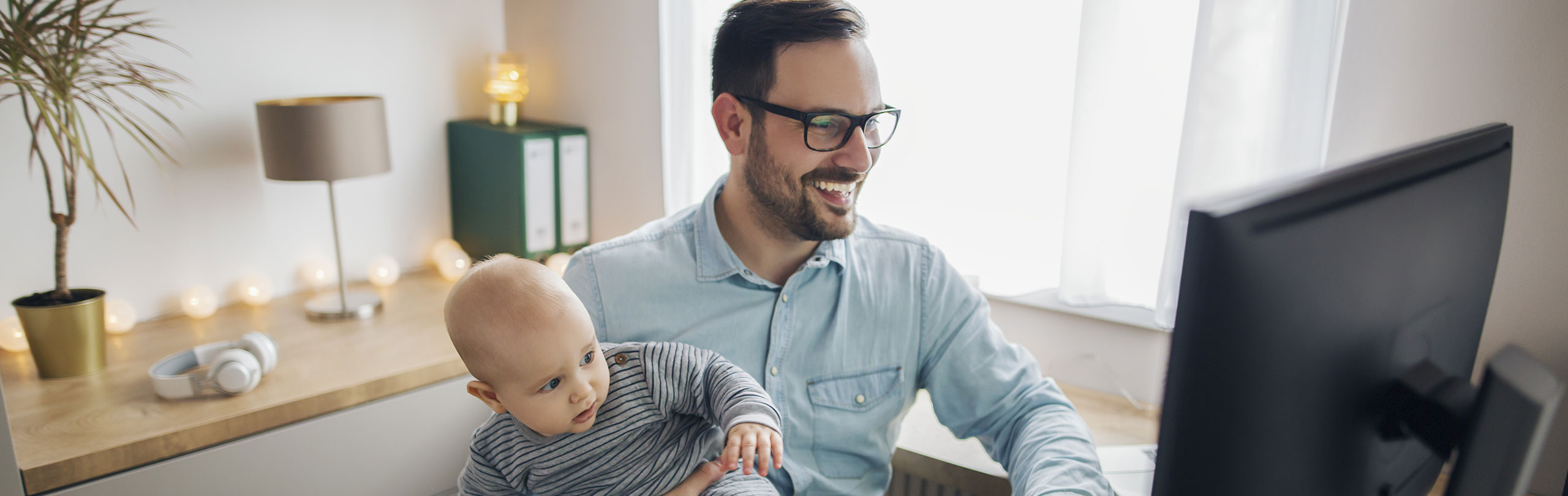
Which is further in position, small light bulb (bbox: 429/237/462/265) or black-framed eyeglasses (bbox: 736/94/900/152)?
small light bulb (bbox: 429/237/462/265)

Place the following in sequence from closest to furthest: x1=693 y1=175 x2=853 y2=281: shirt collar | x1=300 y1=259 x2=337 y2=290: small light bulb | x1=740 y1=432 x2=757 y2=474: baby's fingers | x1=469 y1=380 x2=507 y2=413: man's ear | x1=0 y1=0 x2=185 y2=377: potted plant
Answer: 1. x1=740 y1=432 x2=757 y2=474: baby's fingers
2. x1=469 y1=380 x2=507 y2=413: man's ear
3. x1=693 y1=175 x2=853 y2=281: shirt collar
4. x1=0 y1=0 x2=185 y2=377: potted plant
5. x1=300 y1=259 x2=337 y2=290: small light bulb

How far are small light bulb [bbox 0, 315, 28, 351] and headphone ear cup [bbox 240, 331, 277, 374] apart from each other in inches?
23.3

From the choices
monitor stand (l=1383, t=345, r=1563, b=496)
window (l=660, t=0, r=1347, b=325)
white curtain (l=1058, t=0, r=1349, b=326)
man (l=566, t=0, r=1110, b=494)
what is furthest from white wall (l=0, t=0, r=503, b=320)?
monitor stand (l=1383, t=345, r=1563, b=496)

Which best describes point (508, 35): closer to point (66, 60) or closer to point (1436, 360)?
point (66, 60)

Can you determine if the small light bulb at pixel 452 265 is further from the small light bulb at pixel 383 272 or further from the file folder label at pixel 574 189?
the file folder label at pixel 574 189

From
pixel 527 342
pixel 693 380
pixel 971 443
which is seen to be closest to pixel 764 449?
pixel 693 380

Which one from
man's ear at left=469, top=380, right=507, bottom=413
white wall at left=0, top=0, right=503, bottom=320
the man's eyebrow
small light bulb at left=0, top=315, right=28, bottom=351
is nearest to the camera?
man's ear at left=469, top=380, right=507, bottom=413

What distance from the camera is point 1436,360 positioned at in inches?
28.9

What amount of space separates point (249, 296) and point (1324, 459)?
2465mm

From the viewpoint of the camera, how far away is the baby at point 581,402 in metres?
1.00

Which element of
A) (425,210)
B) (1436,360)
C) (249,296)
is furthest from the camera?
(425,210)

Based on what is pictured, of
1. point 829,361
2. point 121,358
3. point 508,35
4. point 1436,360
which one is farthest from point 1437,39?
point 121,358

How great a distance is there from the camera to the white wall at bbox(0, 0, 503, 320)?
204 cm

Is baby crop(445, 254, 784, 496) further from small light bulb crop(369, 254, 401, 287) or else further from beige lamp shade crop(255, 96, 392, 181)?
small light bulb crop(369, 254, 401, 287)
